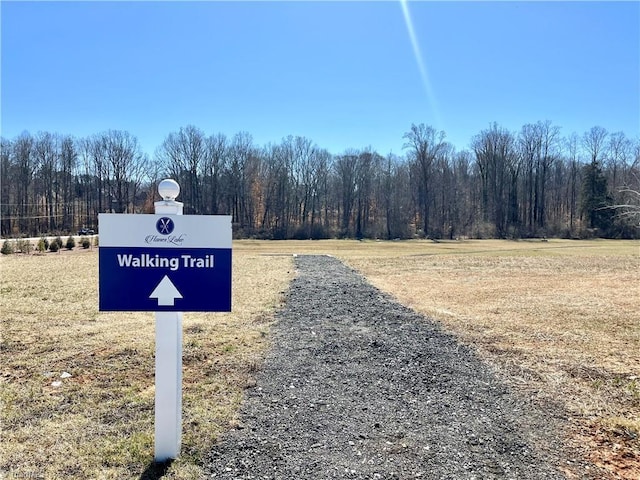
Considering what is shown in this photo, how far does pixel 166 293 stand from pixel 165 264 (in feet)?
0.55

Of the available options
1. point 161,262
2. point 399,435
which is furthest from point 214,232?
point 399,435

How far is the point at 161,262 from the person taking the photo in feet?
8.23

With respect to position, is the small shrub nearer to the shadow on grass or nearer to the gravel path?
the gravel path

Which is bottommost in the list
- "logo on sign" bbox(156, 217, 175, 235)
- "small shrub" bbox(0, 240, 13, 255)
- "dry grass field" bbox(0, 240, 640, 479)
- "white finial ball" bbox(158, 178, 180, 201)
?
"dry grass field" bbox(0, 240, 640, 479)

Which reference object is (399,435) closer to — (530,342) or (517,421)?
(517,421)

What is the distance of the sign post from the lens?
248 cm

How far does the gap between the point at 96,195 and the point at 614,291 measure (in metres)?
54.9

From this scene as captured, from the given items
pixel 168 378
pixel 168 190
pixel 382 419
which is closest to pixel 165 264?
pixel 168 190

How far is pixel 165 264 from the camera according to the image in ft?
8.23

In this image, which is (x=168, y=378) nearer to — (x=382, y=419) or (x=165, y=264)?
(x=165, y=264)

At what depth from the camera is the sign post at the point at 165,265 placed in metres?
2.48

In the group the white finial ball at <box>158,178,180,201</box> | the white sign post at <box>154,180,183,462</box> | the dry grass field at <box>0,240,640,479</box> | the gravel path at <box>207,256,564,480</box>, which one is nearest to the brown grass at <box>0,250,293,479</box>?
the dry grass field at <box>0,240,640,479</box>

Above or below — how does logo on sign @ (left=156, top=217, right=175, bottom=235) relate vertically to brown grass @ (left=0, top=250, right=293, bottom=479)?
above

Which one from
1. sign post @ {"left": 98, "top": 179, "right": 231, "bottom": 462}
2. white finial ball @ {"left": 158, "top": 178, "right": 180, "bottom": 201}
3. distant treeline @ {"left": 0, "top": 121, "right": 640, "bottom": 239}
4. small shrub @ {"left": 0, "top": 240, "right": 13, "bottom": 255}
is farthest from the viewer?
distant treeline @ {"left": 0, "top": 121, "right": 640, "bottom": 239}
